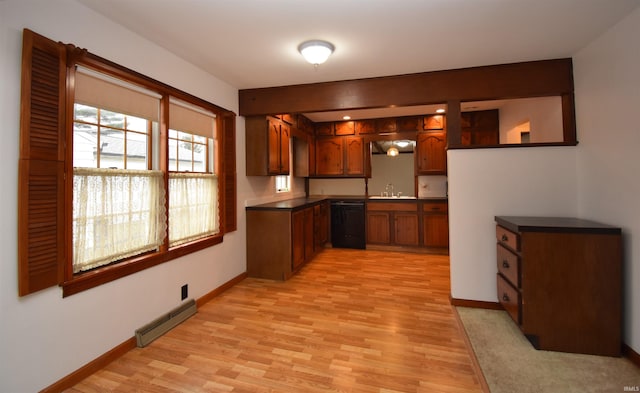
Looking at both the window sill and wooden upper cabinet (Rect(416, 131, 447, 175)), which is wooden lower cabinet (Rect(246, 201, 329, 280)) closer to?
the window sill

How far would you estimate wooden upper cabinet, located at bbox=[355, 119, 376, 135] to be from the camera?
5539 mm

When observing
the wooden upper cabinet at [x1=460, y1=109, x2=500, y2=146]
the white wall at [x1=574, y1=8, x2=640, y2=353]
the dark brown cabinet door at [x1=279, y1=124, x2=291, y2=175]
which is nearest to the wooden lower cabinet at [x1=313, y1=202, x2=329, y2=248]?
the dark brown cabinet door at [x1=279, y1=124, x2=291, y2=175]

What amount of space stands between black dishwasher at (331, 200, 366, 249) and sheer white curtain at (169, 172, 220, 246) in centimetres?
267

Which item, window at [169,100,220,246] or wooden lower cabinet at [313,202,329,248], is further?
wooden lower cabinet at [313,202,329,248]

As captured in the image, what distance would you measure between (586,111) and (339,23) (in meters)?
2.34

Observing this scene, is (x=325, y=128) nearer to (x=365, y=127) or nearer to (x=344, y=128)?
(x=344, y=128)

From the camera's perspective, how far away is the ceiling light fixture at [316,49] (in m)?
2.39

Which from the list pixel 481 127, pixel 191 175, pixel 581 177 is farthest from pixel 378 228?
pixel 191 175

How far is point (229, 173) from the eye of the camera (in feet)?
11.3

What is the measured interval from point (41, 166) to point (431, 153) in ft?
16.8

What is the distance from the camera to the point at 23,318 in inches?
62.8

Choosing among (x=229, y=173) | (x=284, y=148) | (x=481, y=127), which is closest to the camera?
(x=229, y=173)

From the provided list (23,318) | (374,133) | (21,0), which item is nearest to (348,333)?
(23,318)

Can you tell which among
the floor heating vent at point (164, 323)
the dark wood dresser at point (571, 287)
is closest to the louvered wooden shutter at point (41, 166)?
the floor heating vent at point (164, 323)
